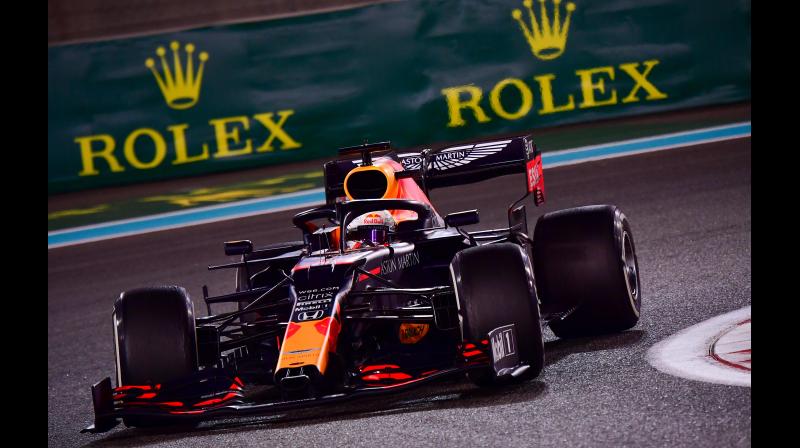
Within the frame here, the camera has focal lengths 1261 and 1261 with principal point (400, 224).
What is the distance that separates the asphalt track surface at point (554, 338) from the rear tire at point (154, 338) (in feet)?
0.94

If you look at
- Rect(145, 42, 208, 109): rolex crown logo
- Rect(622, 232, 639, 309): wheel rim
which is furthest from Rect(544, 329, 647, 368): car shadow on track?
Rect(145, 42, 208, 109): rolex crown logo

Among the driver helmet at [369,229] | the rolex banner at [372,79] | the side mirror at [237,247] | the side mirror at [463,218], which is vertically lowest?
the side mirror at [237,247]

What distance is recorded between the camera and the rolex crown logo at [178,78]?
14188 mm

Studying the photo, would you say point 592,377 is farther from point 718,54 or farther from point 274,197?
point 718,54

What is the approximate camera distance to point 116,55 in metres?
14.3

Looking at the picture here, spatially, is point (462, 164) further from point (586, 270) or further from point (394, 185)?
point (586, 270)

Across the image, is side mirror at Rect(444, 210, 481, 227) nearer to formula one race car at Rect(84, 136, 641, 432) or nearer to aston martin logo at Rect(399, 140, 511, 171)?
formula one race car at Rect(84, 136, 641, 432)

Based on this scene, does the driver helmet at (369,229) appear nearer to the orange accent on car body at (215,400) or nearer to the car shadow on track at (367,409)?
the car shadow on track at (367,409)

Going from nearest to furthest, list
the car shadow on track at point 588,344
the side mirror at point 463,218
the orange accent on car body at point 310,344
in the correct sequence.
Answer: the orange accent on car body at point 310,344
the side mirror at point 463,218
the car shadow on track at point 588,344

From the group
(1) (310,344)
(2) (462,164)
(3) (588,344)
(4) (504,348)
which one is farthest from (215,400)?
(2) (462,164)

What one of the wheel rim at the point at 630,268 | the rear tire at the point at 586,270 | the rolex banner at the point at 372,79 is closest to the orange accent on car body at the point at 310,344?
the rear tire at the point at 586,270

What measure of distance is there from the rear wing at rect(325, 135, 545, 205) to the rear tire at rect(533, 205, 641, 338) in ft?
1.46

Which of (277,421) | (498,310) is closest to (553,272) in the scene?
(498,310)

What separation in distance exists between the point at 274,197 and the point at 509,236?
6.71 m
